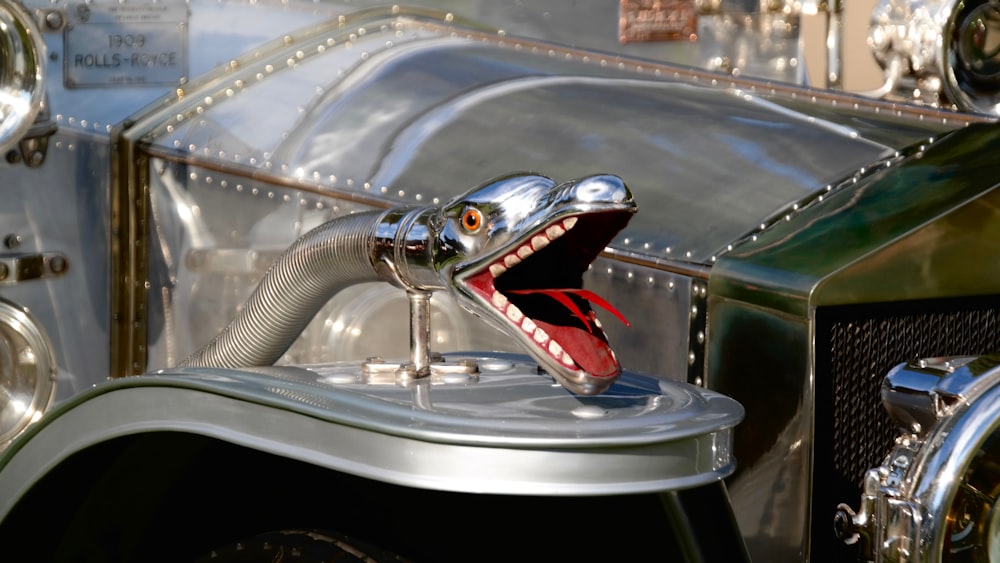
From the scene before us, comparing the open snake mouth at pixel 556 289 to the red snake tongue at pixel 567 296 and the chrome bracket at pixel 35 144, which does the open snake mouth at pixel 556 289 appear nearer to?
the red snake tongue at pixel 567 296

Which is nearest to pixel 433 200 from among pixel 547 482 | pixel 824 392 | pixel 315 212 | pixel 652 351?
pixel 315 212

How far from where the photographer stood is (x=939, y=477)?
1.47 meters

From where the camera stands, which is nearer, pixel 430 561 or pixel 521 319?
pixel 521 319

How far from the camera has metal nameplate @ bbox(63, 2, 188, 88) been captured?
97.6 inches

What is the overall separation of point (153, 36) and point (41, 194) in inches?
14.2

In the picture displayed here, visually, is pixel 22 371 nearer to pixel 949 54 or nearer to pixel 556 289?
pixel 556 289

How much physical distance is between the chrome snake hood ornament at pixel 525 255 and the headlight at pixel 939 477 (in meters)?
0.35

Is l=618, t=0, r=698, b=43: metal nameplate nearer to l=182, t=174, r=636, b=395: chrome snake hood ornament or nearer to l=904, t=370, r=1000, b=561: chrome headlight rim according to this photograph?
l=182, t=174, r=636, b=395: chrome snake hood ornament

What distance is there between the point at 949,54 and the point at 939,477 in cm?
154

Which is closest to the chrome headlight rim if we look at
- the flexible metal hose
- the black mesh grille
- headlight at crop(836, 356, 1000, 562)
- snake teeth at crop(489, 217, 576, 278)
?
headlight at crop(836, 356, 1000, 562)

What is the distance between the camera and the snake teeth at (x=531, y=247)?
1.37 metres

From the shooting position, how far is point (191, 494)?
1811mm

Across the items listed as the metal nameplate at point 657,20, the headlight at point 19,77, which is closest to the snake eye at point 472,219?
the headlight at point 19,77

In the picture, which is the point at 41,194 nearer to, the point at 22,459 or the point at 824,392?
the point at 22,459
